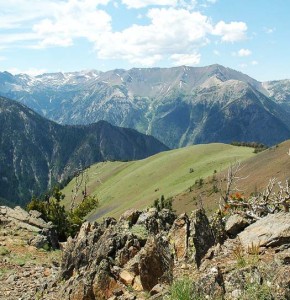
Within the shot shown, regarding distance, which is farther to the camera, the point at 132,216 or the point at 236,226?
the point at 132,216

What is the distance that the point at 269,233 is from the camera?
14734mm

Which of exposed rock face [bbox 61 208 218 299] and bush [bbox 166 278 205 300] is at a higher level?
bush [bbox 166 278 205 300]

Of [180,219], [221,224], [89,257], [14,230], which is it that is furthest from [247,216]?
[14,230]

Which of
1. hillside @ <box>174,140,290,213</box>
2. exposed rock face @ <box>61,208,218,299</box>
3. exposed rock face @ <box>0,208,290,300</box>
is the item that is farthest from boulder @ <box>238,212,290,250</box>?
hillside @ <box>174,140,290,213</box>

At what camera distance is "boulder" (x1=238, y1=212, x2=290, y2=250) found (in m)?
14.0

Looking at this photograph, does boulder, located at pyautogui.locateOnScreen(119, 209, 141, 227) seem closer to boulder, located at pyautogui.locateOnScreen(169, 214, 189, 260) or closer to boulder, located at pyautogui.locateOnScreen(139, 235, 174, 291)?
boulder, located at pyautogui.locateOnScreen(169, 214, 189, 260)

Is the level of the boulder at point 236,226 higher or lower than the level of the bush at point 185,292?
lower

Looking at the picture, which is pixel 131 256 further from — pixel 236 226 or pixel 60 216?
pixel 60 216

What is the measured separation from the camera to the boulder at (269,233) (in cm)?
1403

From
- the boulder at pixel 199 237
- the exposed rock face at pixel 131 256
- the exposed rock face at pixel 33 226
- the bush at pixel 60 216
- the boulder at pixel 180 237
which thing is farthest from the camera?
the bush at pixel 60 216

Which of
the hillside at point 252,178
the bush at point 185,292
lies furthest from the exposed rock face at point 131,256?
the hillside at point 252,178

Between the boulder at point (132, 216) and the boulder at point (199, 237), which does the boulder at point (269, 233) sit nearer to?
the boulder at point (199, 237)

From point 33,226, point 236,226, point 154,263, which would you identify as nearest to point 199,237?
point 236,226

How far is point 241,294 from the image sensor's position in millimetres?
10680
